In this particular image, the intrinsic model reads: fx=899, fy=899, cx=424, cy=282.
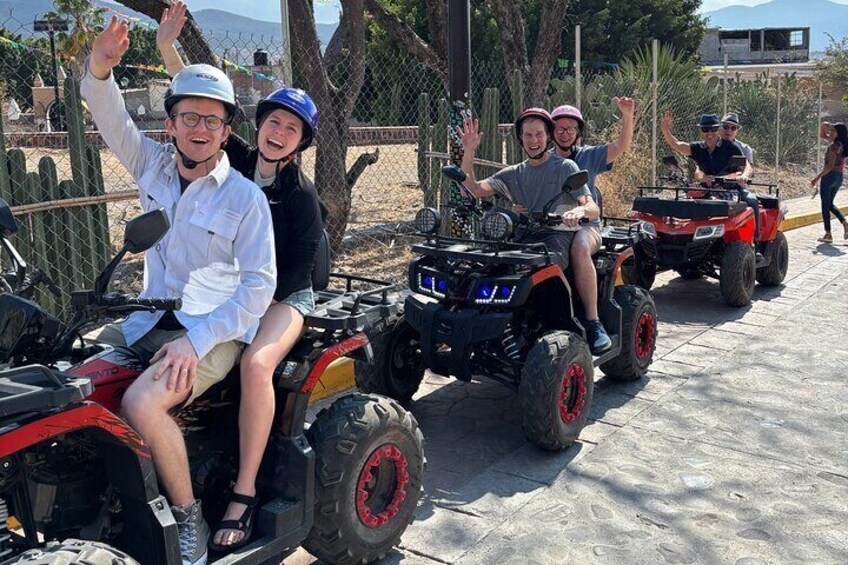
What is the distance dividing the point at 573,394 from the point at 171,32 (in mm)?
2937

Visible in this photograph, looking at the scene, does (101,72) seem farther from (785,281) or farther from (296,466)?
(785,281)

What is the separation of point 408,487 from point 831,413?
3.22 m

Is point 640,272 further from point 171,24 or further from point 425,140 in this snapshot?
point 171,24

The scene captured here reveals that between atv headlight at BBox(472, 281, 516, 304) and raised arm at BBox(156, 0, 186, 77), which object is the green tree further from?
raised arm at BBox(156, 0, 186, 77)

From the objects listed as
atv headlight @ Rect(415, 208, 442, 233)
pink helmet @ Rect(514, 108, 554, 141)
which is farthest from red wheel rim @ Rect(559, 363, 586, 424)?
pink helmet @ Rect(514, 108, 554, 141)

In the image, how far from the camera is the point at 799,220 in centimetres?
1448

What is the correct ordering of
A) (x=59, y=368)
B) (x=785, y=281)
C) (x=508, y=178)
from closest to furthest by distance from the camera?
1. (x=59, y=368)
2. (x=508, y=178)
3. (x=785, y=281)

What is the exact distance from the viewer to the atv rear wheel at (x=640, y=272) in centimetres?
886

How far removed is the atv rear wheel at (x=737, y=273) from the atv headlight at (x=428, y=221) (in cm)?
427

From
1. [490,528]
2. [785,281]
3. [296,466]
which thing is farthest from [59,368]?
[785,281]

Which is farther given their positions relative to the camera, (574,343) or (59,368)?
(574,343)

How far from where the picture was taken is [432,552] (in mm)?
4039

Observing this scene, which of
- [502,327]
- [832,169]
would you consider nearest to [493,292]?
[502,327]

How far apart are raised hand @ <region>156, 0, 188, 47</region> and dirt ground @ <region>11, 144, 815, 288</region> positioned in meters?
3.15
